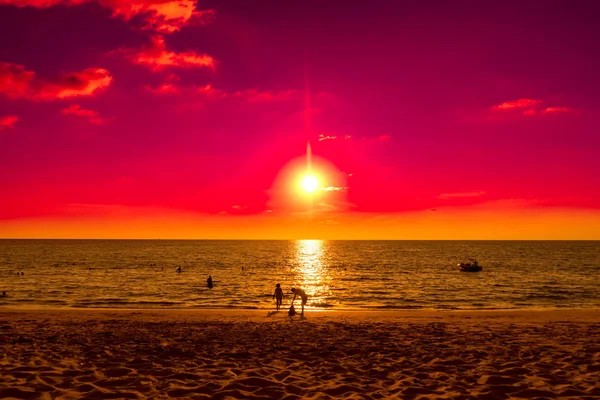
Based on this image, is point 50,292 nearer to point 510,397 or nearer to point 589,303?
point 510,397

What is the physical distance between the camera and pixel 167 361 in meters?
14.1

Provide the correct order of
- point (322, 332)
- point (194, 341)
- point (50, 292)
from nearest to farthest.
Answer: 1. point (194, 341)
2. point (322, 332)
3. point (50, 292)

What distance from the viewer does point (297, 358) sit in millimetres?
14641

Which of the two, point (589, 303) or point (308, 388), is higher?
point (308, 388)

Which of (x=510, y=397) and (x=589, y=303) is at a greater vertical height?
(x=510, y=397)

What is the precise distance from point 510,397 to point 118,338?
1441 centimetres

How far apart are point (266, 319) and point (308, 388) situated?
13.8m

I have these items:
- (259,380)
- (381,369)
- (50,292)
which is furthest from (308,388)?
(50,292)

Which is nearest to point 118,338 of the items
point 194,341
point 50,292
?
point 194,341

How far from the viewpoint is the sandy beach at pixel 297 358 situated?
36.1 feet

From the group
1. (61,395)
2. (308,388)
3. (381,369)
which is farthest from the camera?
(381,369)

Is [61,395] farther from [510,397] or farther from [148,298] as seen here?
[148,298]

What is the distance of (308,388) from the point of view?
441 inches

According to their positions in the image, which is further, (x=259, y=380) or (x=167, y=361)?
(x=167, y=361)
